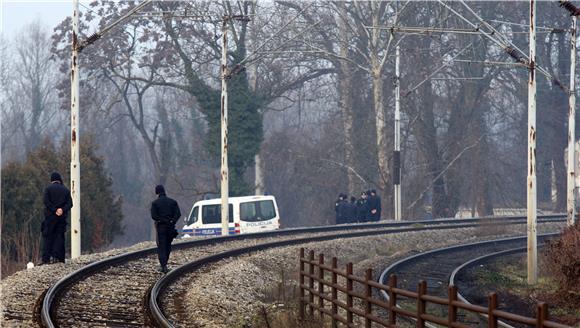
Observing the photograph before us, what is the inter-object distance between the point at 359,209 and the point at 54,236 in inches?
894

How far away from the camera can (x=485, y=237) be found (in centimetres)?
3678

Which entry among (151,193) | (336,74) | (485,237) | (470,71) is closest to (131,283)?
(485,237)

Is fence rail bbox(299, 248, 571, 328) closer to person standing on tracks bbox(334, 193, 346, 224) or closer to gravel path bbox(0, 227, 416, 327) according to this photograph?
gravel path bbox(0, 227, 416, 327)

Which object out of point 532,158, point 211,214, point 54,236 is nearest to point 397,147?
point 211,214

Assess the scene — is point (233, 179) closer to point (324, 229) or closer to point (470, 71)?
point (470, 71)

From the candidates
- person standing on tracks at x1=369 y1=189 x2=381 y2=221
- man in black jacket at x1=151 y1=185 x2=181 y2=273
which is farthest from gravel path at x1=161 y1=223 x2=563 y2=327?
person standing on tracks at x1=369 y1=189 x2=381 y2=221

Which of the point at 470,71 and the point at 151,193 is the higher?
the point at 470,71

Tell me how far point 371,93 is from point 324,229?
23141mm

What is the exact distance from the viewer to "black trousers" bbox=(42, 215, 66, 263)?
65.9 ft

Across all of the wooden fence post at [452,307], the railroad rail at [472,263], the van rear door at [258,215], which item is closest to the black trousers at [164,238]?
the railroad rail at [472,263]

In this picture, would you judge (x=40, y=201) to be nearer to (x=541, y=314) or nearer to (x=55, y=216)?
(x=55, y=216)

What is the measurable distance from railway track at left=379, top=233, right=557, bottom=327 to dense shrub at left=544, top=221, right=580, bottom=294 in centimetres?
228

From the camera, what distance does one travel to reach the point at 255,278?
2072 cm

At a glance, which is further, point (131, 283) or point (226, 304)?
point (131, 283)
